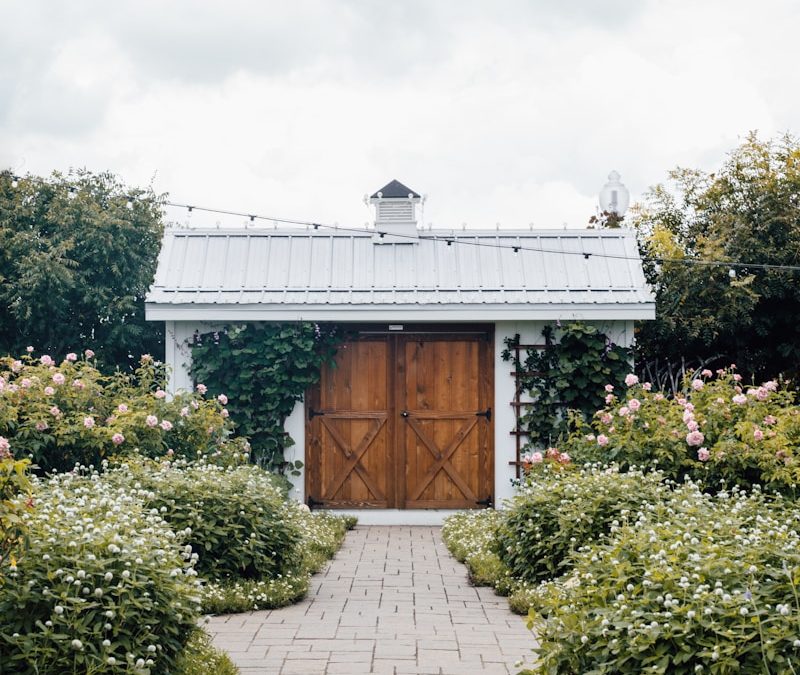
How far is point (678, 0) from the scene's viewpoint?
33.7ft

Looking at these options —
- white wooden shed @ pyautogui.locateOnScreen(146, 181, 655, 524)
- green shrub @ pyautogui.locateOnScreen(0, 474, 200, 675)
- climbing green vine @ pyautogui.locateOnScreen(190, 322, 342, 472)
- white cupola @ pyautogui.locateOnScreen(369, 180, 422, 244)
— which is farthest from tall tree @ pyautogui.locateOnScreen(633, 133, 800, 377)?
green shrub @ pyautogui.locateOnScreen(0, 474, 200, 675)

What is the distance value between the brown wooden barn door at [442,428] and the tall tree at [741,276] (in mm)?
3029

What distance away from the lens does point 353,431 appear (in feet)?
37.3

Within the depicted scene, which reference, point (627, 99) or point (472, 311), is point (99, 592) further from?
point (627, 99)

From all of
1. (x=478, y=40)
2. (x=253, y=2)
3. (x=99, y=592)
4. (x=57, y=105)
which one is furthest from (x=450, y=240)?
(x=99, y=592)

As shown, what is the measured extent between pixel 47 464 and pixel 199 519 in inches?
95.8

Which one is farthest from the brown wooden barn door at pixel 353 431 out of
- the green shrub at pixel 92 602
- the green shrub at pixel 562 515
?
the green shrub at pixel 92 602

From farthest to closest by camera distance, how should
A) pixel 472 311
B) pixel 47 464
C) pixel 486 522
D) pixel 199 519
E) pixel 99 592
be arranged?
pixel 472 311, pixel 486 522, pixel 47 464, pixel 199 519, pixel 99 592

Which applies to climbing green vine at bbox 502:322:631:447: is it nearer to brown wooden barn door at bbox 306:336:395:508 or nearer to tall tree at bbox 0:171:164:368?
A: brown wooden barn door at bbox 306:336:395:508

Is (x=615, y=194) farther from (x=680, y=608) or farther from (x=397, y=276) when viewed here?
(x=680, y=608)

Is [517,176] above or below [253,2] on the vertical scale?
below

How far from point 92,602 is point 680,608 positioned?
2469 mm

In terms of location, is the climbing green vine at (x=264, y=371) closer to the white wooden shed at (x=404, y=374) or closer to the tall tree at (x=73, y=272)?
the white wooden shed at (x=404, y=374)

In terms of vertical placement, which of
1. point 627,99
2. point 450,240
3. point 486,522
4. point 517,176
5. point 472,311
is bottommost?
point 486,522
